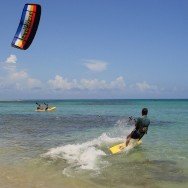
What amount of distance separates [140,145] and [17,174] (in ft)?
23.2

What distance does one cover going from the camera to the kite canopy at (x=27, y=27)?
12102 mm

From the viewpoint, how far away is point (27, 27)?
12.4 meters

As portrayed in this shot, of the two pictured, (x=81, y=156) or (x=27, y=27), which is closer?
(x=27, y=27)

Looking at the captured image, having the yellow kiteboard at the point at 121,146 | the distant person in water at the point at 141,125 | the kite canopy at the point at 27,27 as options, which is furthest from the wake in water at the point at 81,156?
the kite canopy at the point at 27,27

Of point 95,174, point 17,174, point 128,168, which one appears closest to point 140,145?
point 128,168

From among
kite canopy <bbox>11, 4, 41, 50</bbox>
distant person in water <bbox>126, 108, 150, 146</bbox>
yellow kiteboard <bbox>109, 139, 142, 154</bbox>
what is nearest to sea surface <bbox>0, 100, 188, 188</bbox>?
yellow kiteboard <bbox>109, 139, 142, 154</bbox>

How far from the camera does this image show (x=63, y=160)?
12820mm

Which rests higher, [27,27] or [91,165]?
[27,27]

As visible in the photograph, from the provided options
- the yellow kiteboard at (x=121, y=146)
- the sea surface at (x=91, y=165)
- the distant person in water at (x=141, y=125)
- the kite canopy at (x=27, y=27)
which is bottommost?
the sea surface at (x=91, y=165)

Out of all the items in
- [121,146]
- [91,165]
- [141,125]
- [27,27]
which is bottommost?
[91,165]

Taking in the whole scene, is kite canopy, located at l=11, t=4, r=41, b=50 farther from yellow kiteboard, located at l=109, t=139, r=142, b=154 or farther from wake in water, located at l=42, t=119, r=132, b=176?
yellow kiteboard, located at l=109, t=139, r=142, b=154

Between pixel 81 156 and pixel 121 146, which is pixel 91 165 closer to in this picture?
pixel 81 156

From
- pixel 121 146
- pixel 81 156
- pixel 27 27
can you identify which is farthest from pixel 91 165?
pixel 27 27

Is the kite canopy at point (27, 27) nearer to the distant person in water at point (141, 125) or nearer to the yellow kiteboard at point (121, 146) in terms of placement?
the yellow kiteboard at point (121, 146)
